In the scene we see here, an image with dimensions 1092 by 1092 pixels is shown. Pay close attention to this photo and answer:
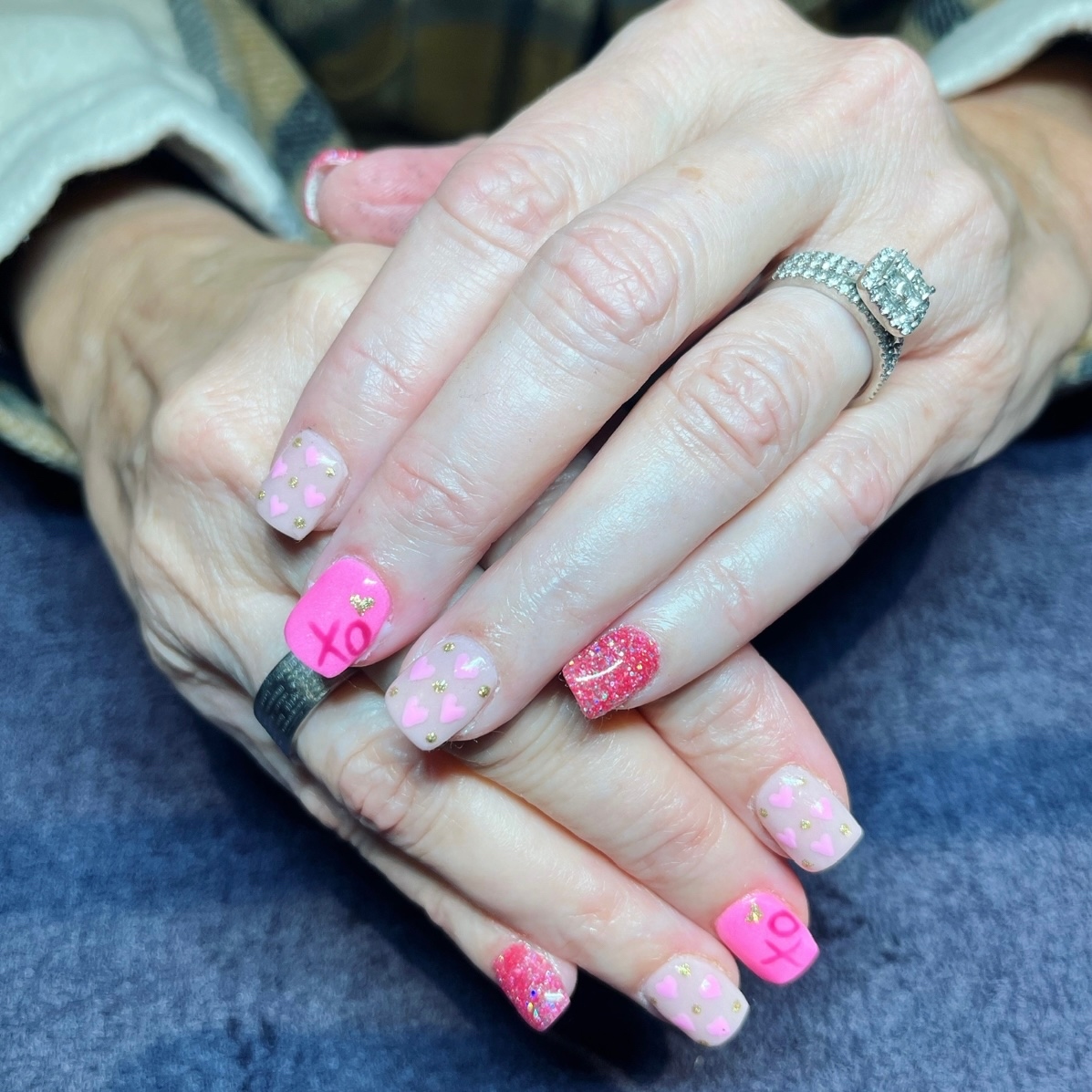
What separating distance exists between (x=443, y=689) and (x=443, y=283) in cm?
22

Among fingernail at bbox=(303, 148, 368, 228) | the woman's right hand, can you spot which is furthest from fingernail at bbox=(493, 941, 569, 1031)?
fingernail at bbox=(303, 148, 368, 228)

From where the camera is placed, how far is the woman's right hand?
22.4 inches

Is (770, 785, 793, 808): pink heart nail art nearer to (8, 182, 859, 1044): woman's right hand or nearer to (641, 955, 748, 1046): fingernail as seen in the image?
(8, 182, 859, 1044): woman's right hand

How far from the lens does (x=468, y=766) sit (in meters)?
0.58

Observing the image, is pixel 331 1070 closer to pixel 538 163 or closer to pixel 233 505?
pixel 233 505

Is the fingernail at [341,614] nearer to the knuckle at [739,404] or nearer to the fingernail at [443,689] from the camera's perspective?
the fingernail at [443,689]

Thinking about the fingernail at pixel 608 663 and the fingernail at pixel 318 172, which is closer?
the fingernail at pixel 608 663

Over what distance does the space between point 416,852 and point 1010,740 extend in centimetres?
42

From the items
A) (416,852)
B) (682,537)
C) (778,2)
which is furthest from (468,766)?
(778,2)

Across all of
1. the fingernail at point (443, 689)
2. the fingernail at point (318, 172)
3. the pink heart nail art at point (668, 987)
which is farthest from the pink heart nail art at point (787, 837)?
the fingernail at point (318, 172)

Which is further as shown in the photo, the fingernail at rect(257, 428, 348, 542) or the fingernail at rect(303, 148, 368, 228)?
→ the fingernail at rect(303, 148, 368, 228)

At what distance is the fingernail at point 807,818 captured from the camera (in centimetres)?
58

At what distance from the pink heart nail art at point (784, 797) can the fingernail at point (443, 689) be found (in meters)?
0.20

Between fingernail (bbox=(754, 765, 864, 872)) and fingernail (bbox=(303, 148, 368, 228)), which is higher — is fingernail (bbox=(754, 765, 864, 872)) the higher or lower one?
the lower one
